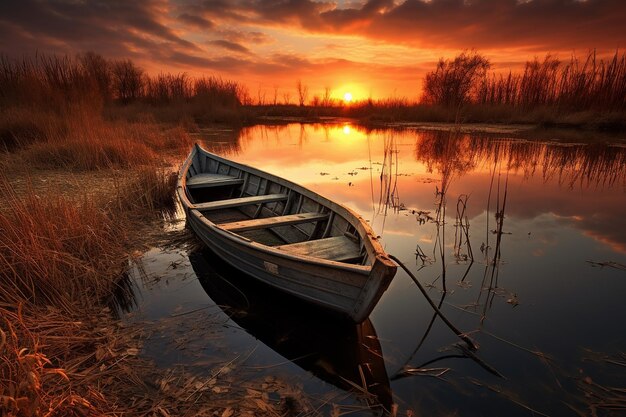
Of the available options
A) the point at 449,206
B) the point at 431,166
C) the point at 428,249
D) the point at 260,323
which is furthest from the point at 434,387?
the point at 431,166

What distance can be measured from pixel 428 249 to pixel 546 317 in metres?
2.07

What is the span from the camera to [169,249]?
237 inches

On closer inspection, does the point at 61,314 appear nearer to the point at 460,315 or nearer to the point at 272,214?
the point at 272,214

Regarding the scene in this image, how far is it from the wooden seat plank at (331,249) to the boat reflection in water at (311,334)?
1.88 feet

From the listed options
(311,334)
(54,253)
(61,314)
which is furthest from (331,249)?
(54,253)

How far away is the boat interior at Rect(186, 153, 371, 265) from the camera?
4.34 meters

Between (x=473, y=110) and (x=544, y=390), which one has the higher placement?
(x=473, y=110)

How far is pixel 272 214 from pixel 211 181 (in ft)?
7.29

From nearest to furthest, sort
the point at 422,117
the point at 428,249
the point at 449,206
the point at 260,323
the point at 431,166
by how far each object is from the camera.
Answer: the point at 260,323 → the point at 428,249 → the point at 449,206 → the point at 431,166 → the point at 422,117

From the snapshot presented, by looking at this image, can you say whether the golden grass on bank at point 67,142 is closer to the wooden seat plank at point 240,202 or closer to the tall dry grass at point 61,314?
the wooden seat plank at point 240,202

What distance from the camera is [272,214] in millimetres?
6852

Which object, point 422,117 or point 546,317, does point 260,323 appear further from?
point 422,117

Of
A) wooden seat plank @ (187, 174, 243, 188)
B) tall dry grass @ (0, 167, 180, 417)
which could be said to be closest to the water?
tall dry grass @ (0, 167, 180, 417)

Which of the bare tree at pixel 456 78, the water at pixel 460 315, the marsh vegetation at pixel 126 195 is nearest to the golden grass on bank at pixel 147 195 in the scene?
the marsh vegetation at pixel 126 195
